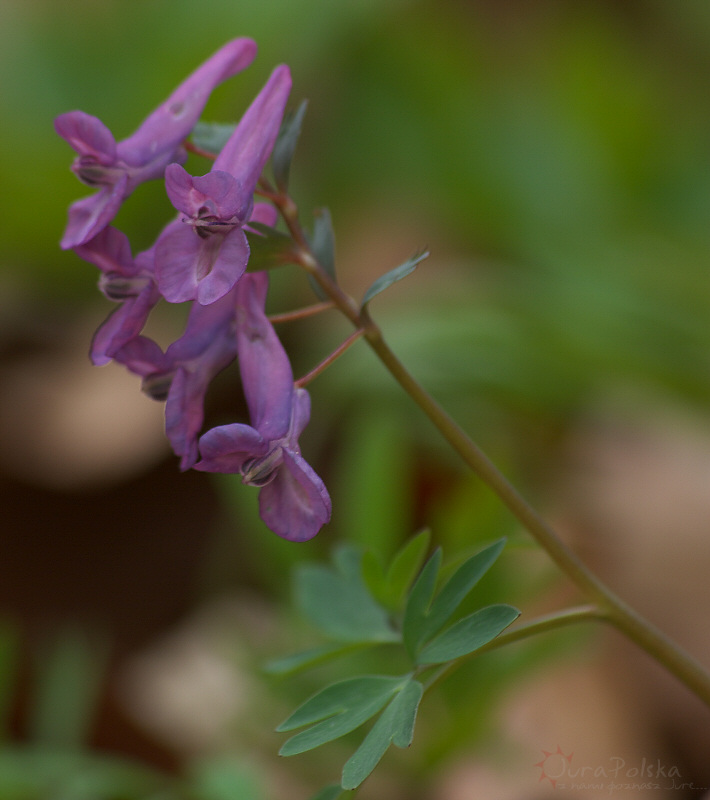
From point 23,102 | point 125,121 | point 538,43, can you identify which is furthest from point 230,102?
point 538,43

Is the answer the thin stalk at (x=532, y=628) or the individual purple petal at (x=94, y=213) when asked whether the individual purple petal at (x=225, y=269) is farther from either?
the thin stalk at (x=532, y=628)

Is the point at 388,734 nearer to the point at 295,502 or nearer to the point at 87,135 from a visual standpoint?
the point at 295,502

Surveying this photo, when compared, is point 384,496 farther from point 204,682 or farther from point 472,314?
point 472,314

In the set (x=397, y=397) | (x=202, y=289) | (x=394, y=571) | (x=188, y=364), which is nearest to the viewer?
(x=202, y=289)

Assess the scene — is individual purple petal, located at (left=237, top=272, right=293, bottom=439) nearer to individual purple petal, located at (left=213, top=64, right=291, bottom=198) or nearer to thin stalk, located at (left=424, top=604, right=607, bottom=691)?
individual purple petal, located at (left=213, top=64, right=291, bottom=198)

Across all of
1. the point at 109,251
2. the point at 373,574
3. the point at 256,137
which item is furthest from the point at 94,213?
the point at 373,574

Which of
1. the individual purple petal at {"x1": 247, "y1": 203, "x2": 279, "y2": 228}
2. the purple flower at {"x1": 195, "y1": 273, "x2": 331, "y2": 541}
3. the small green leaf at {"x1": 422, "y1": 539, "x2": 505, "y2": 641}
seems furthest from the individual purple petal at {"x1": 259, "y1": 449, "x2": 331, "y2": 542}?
the individual purple petal at {"x1": 247, "y1": 203, "x2": 279, "y2": 228}
